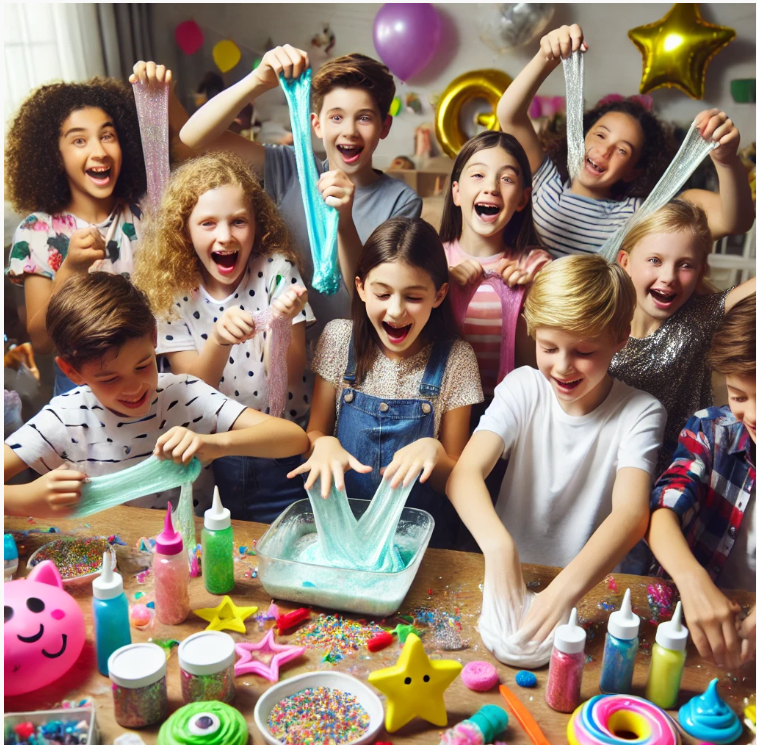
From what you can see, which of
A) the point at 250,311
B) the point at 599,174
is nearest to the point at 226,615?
the point at 250,311

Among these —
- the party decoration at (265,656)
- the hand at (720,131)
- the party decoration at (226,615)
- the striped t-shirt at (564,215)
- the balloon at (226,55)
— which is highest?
the balloon at (226,55)

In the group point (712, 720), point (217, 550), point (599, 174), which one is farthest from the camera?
point (599, 174)

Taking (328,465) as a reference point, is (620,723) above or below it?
below

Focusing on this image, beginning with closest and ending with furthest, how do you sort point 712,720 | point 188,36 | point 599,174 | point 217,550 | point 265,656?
point 712,720, point 265,656, point 217,550, point 599,174, point 188,36

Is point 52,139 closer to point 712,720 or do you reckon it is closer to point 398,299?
point 398,299

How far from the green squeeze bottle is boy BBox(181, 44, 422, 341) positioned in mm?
433

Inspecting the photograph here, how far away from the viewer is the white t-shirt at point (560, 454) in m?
1.31

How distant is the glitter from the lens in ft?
3.37

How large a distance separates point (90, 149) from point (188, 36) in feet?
1.04

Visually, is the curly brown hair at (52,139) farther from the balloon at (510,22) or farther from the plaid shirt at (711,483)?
the plaid shirt at (711,483)

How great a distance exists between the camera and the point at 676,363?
4.47 ft

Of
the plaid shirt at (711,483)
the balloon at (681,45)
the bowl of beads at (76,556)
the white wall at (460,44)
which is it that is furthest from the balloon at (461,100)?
the bowl of beads at (76,556)

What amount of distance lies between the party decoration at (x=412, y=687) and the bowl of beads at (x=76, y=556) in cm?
61

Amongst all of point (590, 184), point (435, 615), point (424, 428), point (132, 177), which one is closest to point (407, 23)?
point (590, 184)
